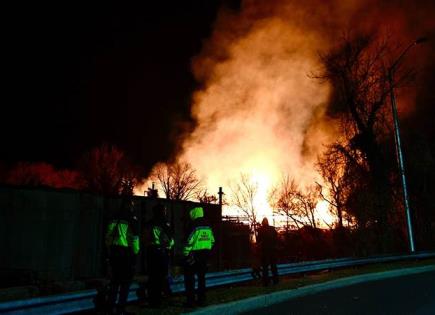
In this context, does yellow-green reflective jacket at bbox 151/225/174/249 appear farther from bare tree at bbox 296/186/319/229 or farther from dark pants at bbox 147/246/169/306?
bare tree at bbox 296/186/319/229

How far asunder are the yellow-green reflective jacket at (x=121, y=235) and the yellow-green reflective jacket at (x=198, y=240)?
1.14 metres

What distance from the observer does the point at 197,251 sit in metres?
8.34

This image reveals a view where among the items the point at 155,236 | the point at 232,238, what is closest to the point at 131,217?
the point at 155,236

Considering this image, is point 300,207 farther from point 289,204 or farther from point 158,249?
point 158,249

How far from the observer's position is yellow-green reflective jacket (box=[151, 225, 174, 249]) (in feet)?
26.9

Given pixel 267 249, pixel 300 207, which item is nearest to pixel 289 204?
pixel 300 207

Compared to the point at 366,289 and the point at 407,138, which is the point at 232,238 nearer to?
the point at 366,289

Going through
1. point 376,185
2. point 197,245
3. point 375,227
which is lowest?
point 197,245

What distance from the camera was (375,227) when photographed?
2352cm

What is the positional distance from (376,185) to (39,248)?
1736cm

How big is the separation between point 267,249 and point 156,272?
4.89 m

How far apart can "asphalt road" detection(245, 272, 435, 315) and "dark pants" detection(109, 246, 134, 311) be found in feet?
8.02

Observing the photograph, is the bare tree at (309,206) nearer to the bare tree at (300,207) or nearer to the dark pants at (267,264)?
the bare tree at (300,207)

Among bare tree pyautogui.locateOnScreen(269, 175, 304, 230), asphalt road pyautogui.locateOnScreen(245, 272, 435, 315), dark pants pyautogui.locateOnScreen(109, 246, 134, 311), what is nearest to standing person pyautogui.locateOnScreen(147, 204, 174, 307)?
dark pants pyautogui.locateOnScreen(109, 246, 134, 311)
